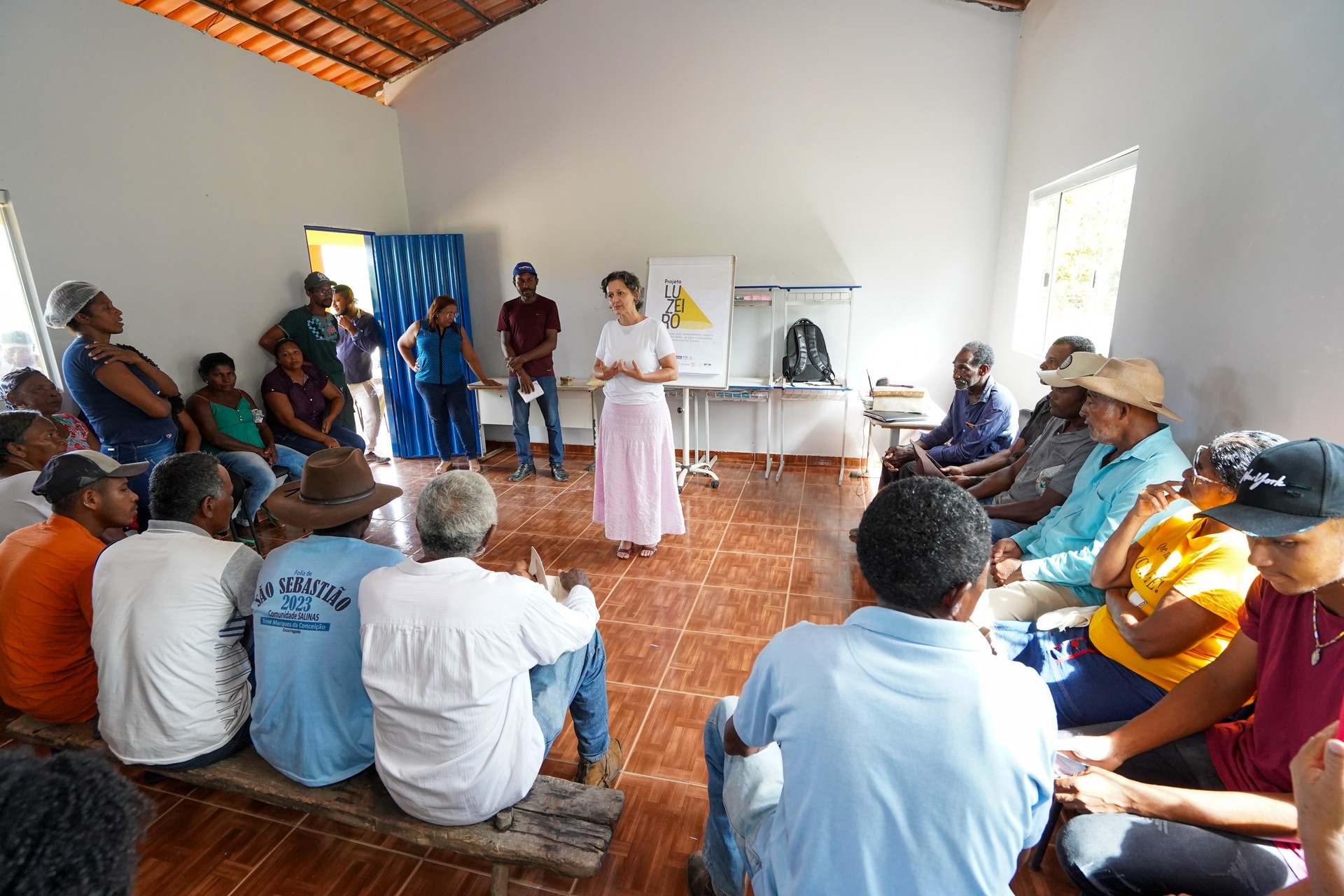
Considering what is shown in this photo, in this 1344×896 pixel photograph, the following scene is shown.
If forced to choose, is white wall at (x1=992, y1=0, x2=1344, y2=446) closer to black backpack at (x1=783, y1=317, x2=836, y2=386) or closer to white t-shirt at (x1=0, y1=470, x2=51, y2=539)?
black backpack at (x1=783, y1=317, x2=836, y2=386)

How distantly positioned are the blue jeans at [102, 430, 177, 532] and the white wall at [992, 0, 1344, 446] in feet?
14.9

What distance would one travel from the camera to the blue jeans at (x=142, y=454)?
3.21 metres

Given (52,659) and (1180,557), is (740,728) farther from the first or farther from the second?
(52,659)

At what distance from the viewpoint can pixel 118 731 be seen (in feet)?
5.43

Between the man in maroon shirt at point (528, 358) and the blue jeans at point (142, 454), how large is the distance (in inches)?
92.6

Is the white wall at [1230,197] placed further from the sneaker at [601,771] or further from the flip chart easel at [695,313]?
the flip chart easel at [695,313]

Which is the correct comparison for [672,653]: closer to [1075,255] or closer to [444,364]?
[1075,255]

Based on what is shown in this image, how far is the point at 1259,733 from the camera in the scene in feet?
4.23

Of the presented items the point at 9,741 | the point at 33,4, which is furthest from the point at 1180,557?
the point at 33,4

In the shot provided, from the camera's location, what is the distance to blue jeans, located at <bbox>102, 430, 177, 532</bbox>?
321 cm

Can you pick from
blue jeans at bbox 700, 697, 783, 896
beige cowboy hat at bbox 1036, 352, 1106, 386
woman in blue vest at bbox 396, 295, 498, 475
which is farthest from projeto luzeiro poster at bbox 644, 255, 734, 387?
blue jeans at bbox 700, 697, 783, 896

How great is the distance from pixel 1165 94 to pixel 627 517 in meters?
3.11

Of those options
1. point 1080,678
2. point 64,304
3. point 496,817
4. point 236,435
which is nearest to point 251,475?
point 236,435

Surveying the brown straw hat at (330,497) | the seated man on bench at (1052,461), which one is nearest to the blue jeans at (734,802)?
the brown straw hat at (330,497)
